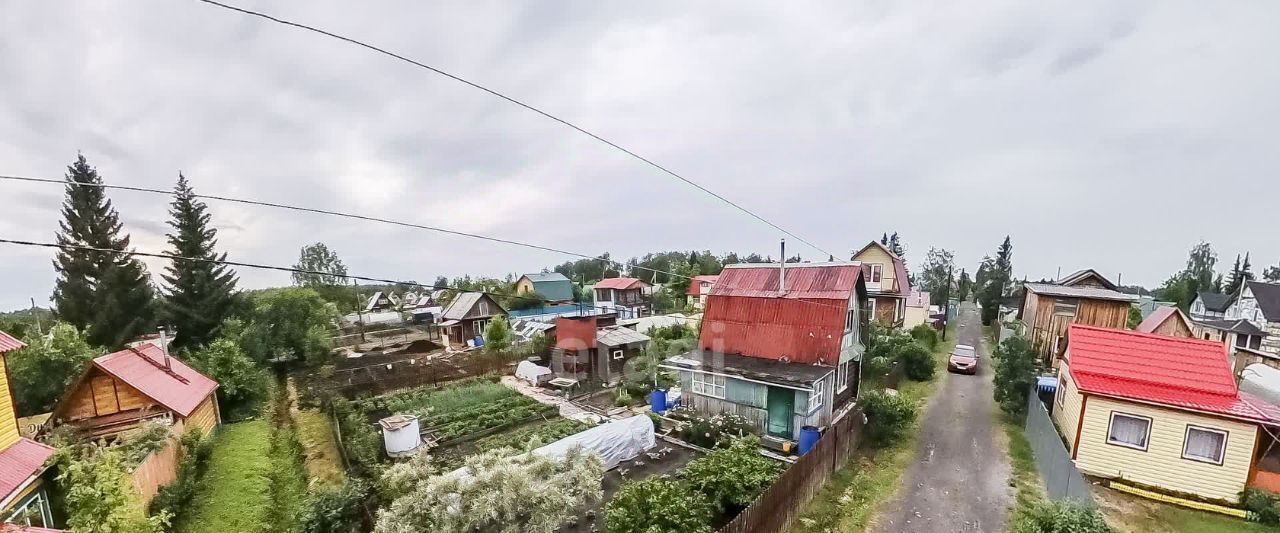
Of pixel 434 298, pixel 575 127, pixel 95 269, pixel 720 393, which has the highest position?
pixel 575 127

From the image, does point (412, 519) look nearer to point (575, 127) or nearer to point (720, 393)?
point (575, 127)

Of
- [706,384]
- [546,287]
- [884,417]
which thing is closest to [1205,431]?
[884,417]

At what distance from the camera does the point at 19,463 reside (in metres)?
8.49

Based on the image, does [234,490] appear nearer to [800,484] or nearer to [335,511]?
[335,511]

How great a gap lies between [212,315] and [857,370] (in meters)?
32.7

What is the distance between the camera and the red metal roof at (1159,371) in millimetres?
10688

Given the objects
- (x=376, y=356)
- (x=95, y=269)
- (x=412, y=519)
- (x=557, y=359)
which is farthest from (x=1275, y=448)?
(x=95, y=269)

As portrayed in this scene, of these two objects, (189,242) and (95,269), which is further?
(189,242)

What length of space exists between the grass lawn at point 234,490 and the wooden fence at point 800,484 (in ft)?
32.6

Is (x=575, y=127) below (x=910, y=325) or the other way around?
the other way around

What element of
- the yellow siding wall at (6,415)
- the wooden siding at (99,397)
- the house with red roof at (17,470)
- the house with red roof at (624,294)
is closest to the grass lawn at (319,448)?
the wooden siding at (99,397)

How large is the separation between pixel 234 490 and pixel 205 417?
5.50 metres

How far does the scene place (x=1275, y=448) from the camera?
10109 mm

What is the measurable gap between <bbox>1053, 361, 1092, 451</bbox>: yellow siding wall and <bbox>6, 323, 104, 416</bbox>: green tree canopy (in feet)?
98.5
